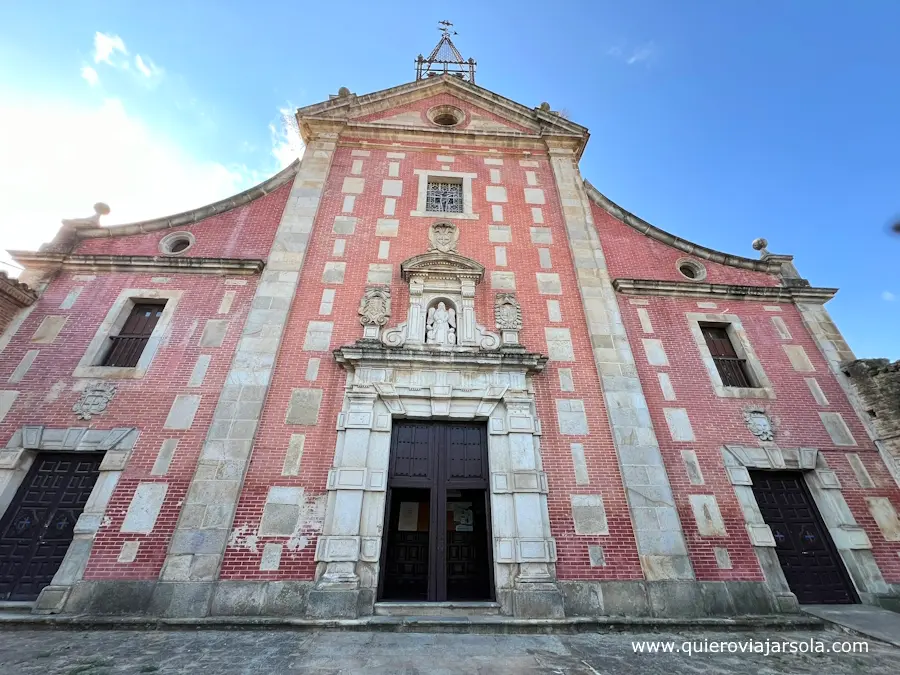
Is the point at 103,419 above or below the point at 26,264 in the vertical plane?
below

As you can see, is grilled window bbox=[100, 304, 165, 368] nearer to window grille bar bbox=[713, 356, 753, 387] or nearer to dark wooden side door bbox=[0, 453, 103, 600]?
dark wooden side door bbox=[0, 453, 103, 600]

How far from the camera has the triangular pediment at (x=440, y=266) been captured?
32.7 ft

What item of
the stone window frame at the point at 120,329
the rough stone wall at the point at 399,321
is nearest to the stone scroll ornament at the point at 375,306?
the rough stone wall at the point at 399,321

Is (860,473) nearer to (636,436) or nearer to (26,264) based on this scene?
(636,436)

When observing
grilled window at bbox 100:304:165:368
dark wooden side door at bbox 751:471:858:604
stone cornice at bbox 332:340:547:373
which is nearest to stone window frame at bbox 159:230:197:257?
grilled window at bbox 100:304:165:368

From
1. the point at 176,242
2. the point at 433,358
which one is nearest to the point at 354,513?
the point at 433,358

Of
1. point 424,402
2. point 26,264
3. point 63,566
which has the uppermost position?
point 26,264

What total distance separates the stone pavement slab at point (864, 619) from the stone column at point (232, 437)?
9.92 m

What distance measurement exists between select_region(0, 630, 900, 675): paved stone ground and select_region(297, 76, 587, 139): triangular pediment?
13120 mm

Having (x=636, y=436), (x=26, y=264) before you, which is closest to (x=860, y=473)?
(x=636, y=436)

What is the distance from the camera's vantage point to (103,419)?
791cm

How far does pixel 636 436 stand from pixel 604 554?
235 centimetres

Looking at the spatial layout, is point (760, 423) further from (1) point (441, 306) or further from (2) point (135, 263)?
(2) point (135, 263)

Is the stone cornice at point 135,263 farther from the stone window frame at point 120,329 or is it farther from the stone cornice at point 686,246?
the stone cornice at point 686,246
